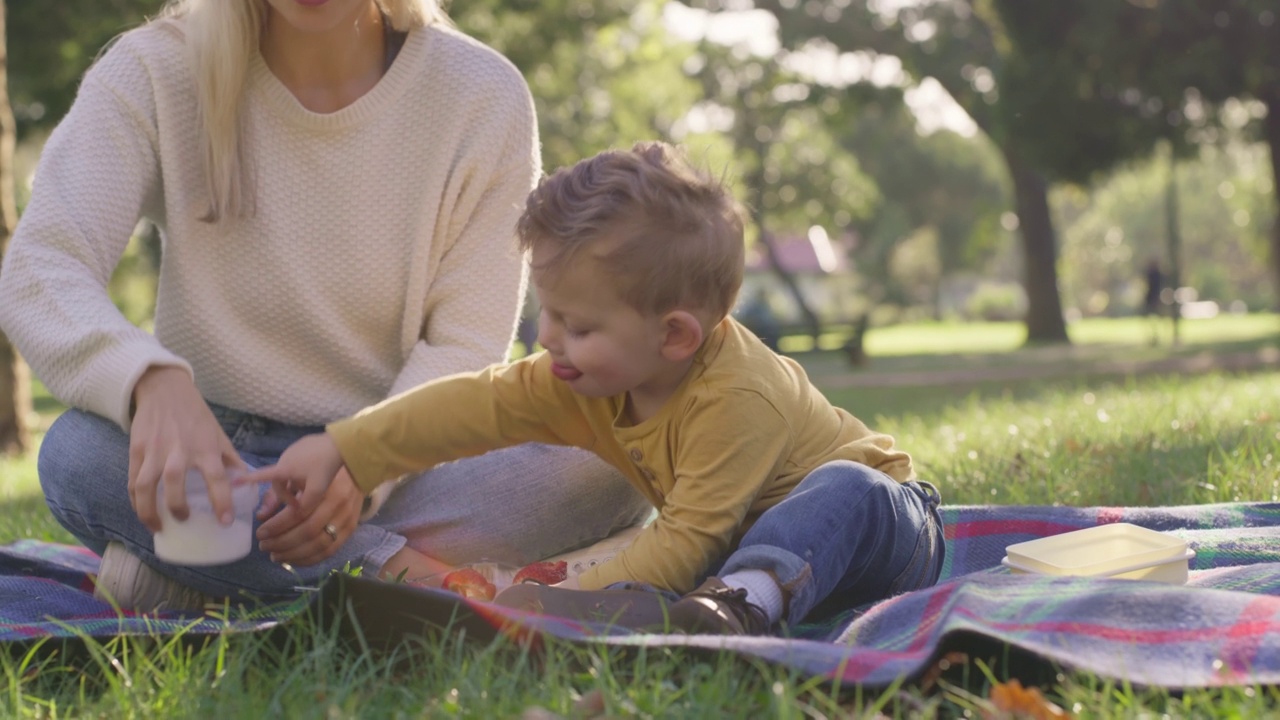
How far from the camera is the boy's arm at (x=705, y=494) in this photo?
89.7 inches

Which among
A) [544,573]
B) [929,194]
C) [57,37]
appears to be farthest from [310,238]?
[929,194]

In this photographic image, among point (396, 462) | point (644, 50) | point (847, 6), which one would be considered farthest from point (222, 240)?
point (644, 50)

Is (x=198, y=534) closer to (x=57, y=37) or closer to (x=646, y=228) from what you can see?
(x=646, y=228)

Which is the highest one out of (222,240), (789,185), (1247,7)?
(222,240)

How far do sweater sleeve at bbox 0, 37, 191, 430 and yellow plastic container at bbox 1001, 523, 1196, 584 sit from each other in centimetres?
152

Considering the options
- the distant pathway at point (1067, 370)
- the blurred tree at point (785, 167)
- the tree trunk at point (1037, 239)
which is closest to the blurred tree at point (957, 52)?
the tree trunk at point (1037, 239)

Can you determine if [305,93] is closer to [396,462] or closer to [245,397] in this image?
[245,397]

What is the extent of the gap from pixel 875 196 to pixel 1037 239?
16.0m

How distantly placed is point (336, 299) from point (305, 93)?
49 cm

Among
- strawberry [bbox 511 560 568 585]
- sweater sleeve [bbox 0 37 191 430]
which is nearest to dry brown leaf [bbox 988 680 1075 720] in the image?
strawberry [bbox 511 560 568 585]

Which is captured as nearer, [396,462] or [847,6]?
[396,462]

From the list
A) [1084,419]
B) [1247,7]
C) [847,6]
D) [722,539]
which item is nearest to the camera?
[722,539]

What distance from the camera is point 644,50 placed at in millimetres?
23703

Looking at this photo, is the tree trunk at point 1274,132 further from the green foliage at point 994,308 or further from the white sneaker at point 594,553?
the green foliage at point 994,308
